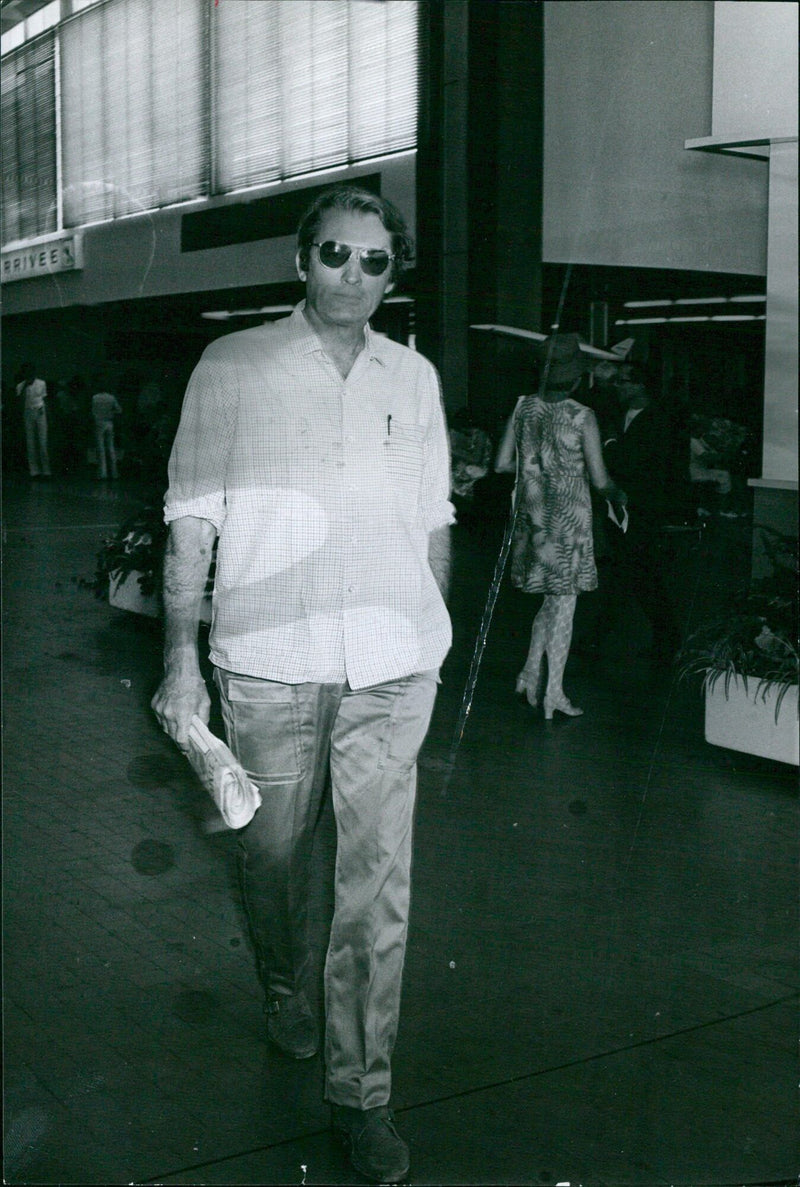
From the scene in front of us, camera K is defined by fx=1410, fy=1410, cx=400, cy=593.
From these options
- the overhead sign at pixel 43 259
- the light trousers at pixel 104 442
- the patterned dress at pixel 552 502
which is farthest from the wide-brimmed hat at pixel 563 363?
the overhead sign at pixel 43 259

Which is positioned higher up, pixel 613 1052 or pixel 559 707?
pixel 559 707

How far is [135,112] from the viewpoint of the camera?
358 cm

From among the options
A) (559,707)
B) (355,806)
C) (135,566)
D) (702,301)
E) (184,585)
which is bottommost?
(559,707)

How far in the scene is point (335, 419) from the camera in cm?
284

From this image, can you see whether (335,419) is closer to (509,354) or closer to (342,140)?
(342,140)

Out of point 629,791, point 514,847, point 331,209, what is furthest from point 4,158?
point 629,791

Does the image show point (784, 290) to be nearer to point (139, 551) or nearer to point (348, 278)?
point (348, 278)

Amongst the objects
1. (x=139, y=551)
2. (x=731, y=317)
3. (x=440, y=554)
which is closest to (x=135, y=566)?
(x=139, y=551)

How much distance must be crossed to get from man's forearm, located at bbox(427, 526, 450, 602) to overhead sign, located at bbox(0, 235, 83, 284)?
1179 millimetres

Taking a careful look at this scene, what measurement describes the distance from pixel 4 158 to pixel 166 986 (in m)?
2.14

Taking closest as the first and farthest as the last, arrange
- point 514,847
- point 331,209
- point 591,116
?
point 331,209, point 591,116, point 514,847

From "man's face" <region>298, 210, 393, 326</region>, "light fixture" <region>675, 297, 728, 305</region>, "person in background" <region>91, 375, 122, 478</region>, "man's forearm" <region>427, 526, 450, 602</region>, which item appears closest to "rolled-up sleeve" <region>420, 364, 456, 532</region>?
"man's forearm" <region>427, 526, 450, 602</region>

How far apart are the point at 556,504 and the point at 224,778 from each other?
12.3ft

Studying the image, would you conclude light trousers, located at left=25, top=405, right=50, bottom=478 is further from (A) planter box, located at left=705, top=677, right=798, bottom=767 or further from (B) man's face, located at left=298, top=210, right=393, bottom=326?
(A) planter box, located at left=705, top=677, right=798, bottom=767
